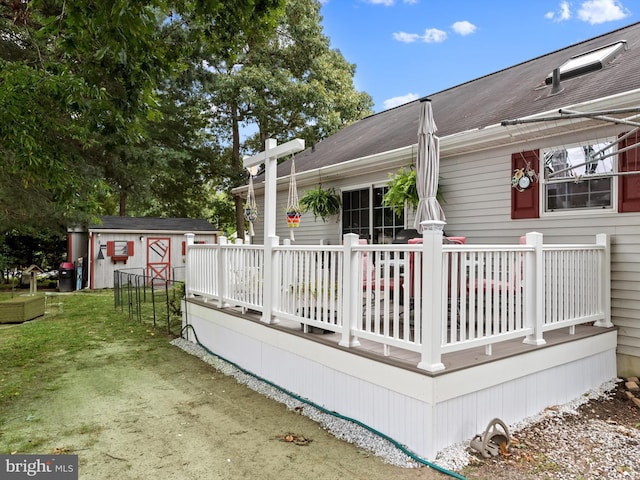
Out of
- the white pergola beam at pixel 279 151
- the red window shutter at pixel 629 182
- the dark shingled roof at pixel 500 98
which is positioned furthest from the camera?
the dark shingled roof at pixel 500 98

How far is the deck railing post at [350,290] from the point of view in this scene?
11.6 ft

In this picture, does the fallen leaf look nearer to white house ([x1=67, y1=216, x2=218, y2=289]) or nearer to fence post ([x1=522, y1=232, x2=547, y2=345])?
fence post ([x1=522, y1=232, x2=547, y2=345])

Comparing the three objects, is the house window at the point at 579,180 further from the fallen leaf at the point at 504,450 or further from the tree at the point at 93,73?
the tree at the point at 93,73

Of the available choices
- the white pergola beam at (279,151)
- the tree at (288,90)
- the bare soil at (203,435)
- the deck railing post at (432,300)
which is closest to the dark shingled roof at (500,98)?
the white pergola beam at (279,151)

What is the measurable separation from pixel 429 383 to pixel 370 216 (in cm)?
461

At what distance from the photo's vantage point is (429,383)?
9.44 ft

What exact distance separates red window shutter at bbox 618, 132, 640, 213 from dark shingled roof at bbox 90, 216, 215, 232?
46.5 ft

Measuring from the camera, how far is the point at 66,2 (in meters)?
3.62

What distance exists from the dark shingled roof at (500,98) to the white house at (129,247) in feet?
23.4

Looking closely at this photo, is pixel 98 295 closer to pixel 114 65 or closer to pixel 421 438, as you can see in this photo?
pixel 114 65

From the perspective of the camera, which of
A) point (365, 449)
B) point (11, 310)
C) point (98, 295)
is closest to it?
point (365, 449)

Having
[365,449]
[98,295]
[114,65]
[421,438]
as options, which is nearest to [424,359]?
[421,438]

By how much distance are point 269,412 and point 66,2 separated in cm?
403

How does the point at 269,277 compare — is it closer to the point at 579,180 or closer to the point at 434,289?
the point at 434,289
